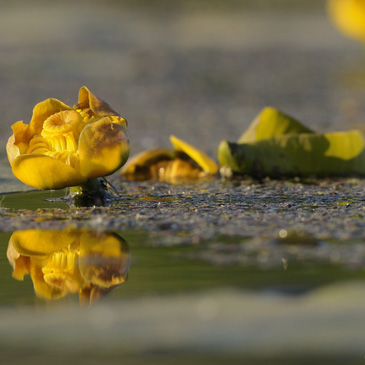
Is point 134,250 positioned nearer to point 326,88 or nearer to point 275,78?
point 326,88

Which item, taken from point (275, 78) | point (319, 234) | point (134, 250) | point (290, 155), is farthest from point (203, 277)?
point (275, 78)

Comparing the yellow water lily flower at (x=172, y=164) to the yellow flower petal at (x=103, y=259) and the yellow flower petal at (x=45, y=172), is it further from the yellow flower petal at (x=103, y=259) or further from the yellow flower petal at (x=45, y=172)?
the yellow flower petal at (x=103, y=259)

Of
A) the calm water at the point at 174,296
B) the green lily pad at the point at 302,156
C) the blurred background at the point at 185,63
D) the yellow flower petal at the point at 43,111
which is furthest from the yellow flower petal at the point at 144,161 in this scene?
the calm water at the point at 174,296

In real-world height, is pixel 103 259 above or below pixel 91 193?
below

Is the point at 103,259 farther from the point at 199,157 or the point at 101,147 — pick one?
the point at 199,157

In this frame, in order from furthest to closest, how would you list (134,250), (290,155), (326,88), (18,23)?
(18,23), (326,88), (290,155), (134,250)

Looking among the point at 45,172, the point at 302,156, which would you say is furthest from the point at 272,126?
the point at 45,172
